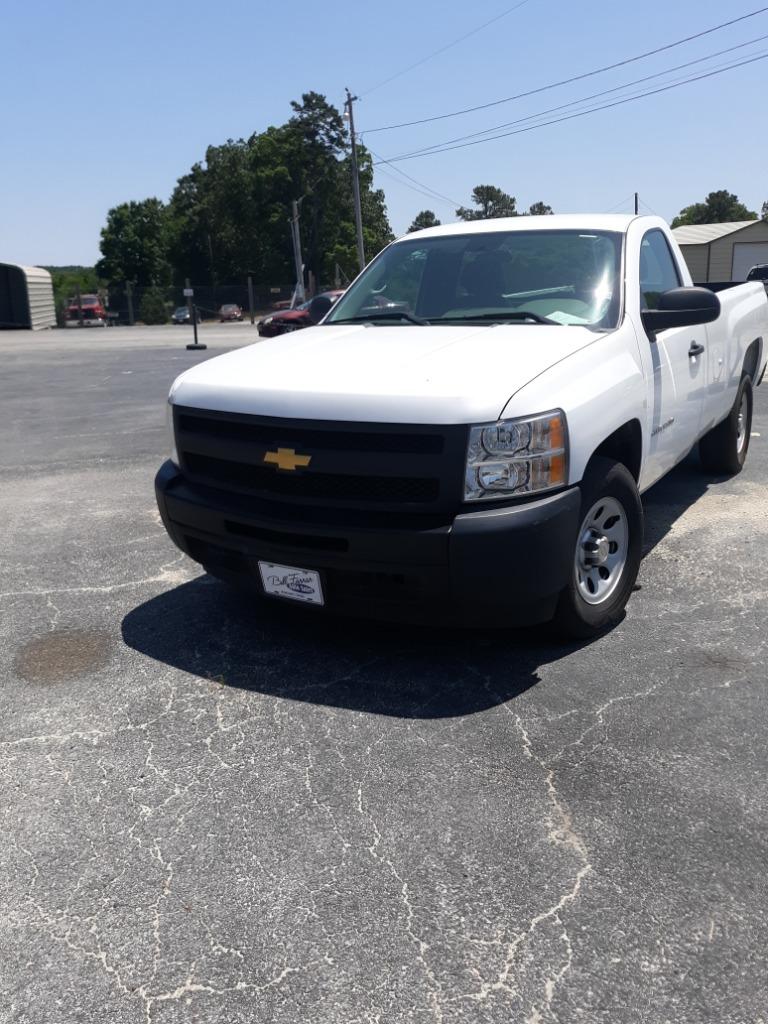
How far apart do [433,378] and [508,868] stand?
1827mm

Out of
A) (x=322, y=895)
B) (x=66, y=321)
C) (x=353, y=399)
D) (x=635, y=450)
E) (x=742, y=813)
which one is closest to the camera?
(x=322, y=895)

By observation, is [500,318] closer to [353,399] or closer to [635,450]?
[635,450]

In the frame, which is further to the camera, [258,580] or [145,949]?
[258,580]

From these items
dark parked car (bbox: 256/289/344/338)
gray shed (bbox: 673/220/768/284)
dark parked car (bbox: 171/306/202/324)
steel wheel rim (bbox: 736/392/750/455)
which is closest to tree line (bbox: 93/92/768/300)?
dark parked car (bbox: 171/306/202/324)

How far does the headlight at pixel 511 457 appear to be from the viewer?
3.41m

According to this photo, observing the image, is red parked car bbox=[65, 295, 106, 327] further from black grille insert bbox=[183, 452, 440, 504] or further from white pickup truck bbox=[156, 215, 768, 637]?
black grille insert bbox=[183, 452, 440, 504]

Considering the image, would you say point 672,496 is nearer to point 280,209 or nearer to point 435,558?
point 435,558

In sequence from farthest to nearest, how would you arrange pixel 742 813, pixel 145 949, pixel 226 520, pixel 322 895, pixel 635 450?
pixel 635 450
pixel 226 520
pixel 742 813
pixel 322 895
pixel 145 949

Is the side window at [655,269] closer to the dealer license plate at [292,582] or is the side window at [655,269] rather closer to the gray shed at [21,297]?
the dealer license plate at [292,582]

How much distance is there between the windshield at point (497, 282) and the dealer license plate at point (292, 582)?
1677 mm

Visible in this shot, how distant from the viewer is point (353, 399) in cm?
356

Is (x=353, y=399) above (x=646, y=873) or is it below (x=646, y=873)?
above

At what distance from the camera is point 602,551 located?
4.11 metres

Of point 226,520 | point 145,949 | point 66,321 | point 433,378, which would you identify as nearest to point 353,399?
point 433,378
